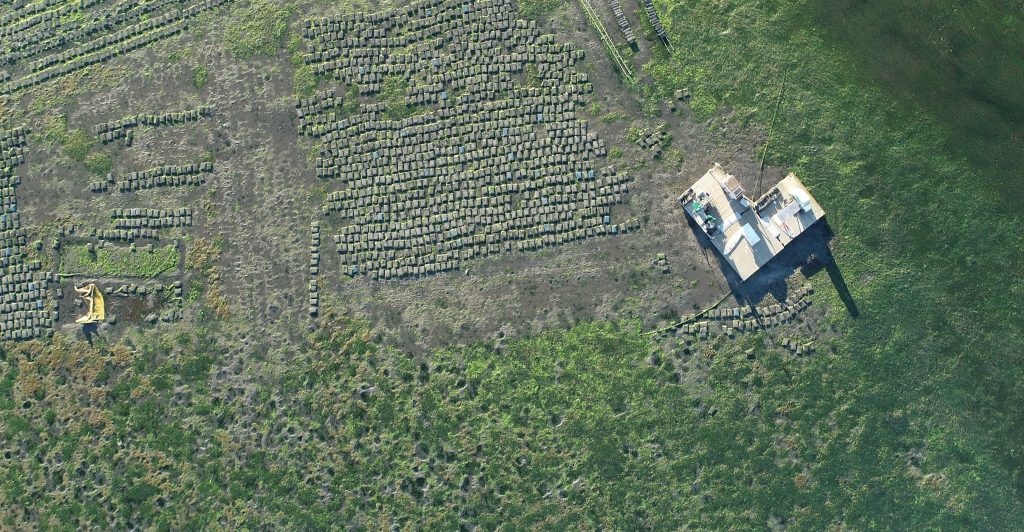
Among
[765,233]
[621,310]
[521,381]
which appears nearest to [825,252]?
[765,233]

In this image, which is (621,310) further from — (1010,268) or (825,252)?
(1010,268)

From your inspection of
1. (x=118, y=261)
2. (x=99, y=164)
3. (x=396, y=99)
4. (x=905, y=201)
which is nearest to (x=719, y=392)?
(x=905, y=201)

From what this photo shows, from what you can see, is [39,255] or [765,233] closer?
[765,233]

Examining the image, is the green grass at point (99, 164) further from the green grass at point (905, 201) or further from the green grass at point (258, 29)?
the green grass at point (905, 201)

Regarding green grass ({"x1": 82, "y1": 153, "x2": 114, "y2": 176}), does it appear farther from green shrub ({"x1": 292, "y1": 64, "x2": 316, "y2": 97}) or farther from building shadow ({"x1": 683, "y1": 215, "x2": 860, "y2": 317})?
building shadow ({"x1": 683, "y1": 215, "x2": 860, "y2": 317})

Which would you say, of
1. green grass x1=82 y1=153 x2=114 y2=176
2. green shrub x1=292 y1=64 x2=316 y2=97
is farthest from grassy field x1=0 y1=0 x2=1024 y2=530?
green shrub x1=292 y1=64 x2=316 y2=97

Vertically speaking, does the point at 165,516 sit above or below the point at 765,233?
below

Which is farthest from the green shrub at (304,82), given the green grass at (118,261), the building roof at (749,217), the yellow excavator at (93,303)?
the building roof at (749,217)
